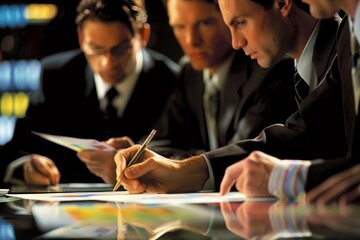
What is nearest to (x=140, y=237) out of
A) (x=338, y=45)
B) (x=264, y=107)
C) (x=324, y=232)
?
(x=324, y=232)

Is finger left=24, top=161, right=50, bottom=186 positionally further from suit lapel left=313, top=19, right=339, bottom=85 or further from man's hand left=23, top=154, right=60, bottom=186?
suit lapel left=313, top=19, right=339, bottom=85

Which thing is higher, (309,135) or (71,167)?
(309,135)

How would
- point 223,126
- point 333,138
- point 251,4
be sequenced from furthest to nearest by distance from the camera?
1. point 223,126
2. point 251,4
3. point 333,138

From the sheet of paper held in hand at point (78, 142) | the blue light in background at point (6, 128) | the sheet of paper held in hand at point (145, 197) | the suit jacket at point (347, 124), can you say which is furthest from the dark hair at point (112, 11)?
the blue light in background at point (6, 128)

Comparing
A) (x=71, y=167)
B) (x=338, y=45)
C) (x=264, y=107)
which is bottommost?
(x=71, y=167)

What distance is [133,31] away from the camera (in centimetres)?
291

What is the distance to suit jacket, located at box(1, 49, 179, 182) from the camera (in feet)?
8.87

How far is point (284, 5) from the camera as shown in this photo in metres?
1.81

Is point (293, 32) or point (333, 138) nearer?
point (333, 138)

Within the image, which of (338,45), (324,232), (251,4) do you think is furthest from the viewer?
(251,4)

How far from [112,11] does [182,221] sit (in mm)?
1936

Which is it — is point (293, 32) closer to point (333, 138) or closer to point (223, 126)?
point (333, 138)

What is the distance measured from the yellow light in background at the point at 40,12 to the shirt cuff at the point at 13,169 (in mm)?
2169

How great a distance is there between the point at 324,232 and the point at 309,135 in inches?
27.5
